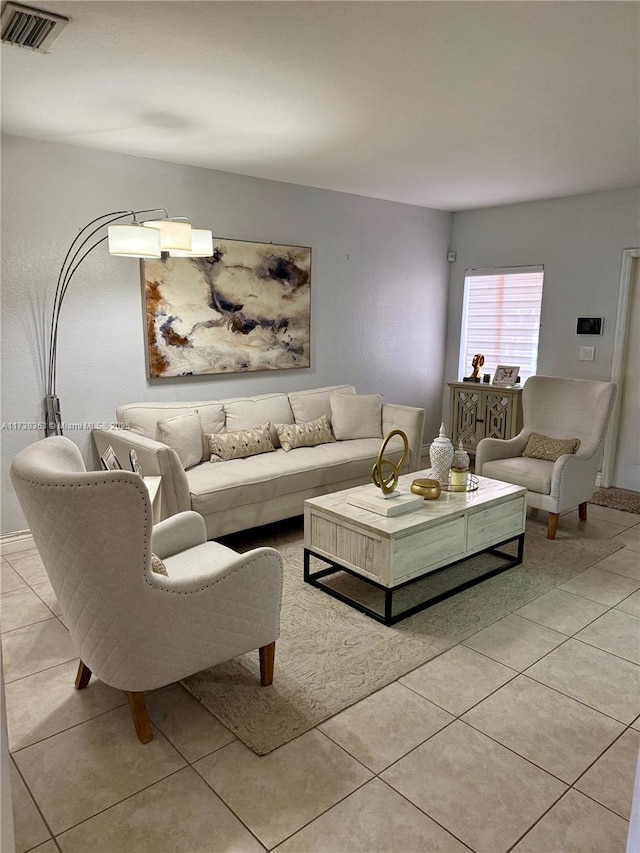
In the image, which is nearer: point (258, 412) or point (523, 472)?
point (523, 472)

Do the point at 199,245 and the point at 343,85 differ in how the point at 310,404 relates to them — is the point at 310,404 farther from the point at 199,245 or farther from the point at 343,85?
the point at 343,85

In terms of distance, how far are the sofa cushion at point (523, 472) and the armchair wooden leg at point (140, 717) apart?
190 cm

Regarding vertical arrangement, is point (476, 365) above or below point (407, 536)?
above

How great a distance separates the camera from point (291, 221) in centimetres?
479

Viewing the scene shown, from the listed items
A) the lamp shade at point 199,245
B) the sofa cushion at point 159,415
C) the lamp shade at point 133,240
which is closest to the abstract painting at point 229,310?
the sofa cushion at point 159,415

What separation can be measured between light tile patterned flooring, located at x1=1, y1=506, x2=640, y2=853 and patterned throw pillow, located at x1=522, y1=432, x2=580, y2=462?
1.75 m

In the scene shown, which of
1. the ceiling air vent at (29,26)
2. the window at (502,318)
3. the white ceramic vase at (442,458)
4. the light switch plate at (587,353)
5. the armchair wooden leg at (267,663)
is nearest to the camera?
the ceiling air vent at (29,26)

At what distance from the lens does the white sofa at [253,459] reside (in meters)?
3.43

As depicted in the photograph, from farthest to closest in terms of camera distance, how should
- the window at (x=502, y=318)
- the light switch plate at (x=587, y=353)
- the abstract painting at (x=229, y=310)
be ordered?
the window at (x=502, y=318) → the light switch plate at (x=587, y=353) → the abstract painting at (x=229, y=310)

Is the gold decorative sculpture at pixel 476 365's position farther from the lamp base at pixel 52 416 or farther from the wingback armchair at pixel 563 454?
the lamp base at pixel 52 416

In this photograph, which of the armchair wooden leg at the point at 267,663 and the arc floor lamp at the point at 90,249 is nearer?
the armchair wooden leg at the point at 267,663

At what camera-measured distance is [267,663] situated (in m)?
2.38

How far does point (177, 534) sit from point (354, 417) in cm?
236

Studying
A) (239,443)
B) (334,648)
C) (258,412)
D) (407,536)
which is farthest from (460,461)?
(258,412)
